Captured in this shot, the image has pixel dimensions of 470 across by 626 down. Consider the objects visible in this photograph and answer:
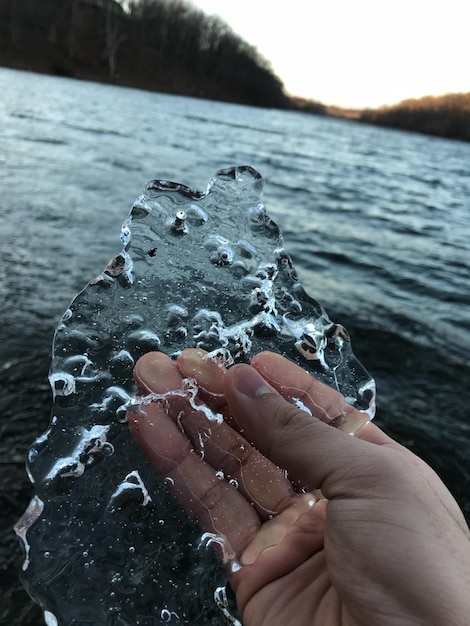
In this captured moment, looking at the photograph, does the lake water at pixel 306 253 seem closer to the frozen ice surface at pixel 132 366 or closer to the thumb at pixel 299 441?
the frozen ice surface at pixel 132 366

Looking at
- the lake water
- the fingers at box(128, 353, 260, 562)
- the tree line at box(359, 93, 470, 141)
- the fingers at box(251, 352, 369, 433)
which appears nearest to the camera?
the fingers at box(128, 353, 260, 562)

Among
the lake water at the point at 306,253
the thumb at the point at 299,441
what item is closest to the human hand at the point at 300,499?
the thumb at the point at 299,441

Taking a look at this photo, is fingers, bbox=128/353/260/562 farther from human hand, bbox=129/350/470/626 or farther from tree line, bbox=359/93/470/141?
tree line, bbox=359/93/470/141

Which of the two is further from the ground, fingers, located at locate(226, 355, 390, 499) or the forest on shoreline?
the forest on shoreline

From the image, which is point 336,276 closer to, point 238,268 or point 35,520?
point 238,268

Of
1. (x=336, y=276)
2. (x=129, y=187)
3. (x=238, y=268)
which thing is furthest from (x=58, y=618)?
(x=129, y=187)

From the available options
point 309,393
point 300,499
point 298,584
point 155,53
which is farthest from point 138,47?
point 298,584

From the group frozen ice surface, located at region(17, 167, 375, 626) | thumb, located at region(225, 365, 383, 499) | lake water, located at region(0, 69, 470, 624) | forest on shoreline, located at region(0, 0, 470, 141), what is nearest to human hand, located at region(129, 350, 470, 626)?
thumb, located at region(225, 365, 383, 499)
